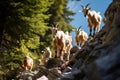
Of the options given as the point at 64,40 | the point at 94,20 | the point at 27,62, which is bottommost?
the point at 64,40

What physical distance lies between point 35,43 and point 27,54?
1.01 metres

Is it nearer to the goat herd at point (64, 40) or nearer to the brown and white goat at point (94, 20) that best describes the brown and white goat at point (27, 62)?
the goat herd at point (64, 40)

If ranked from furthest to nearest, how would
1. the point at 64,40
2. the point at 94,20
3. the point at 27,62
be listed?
the point at 94,20 → the point at 27,62 → the point at 64,40

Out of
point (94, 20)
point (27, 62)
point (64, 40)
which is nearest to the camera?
point (64, 40)

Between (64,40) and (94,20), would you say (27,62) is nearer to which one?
(64,40)

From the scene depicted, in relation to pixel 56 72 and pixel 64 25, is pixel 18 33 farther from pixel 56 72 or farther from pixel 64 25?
pixel 64 25

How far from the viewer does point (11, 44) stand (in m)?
20.2

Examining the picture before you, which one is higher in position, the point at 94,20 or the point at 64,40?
the point at 94,20

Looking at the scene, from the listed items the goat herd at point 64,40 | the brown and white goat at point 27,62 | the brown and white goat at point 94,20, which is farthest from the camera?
the brown and white goat at point 94,20

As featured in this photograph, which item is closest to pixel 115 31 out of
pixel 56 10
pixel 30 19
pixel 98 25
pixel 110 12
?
pixel 110 12

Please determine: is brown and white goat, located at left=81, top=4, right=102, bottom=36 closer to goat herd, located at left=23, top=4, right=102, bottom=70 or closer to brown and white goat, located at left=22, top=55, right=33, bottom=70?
goat herd, located at left=23, top=4, right=102, bottom=70

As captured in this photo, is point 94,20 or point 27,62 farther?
point 94,20

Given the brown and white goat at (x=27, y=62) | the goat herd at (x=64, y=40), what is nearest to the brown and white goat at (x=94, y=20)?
the goat herd at (x=64, y=40)

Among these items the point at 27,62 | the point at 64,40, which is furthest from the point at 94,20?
the point at 64,40
